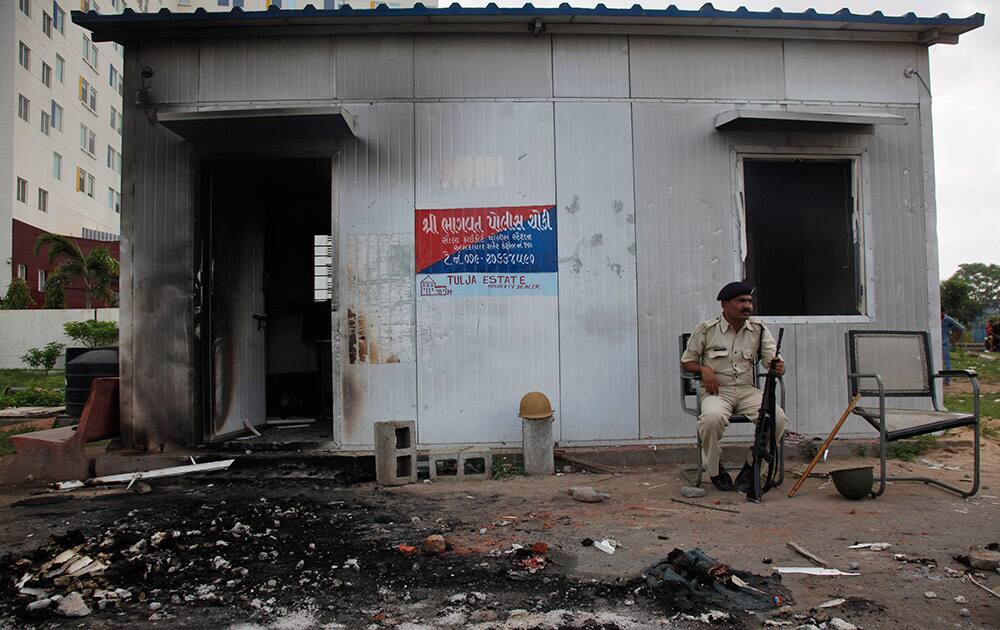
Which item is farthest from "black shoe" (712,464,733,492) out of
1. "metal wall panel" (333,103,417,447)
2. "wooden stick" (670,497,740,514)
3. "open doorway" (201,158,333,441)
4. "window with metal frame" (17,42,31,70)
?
"window with metal frame" (17,42,31,70)

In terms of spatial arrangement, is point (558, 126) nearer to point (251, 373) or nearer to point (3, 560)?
point (251, 373)

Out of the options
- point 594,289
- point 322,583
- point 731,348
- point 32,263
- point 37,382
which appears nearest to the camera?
point 322,583

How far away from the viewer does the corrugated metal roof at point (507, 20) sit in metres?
5.93

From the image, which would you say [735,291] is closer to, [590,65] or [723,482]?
[723,482]

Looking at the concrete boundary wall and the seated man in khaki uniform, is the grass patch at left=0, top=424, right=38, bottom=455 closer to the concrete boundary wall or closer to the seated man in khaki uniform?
the seated man in khaki uniform

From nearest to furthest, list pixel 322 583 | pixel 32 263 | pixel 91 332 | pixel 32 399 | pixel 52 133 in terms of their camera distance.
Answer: pixel 322 583
pixel 32 399
pixel 91 332
pixel 32 263
pixel 52 133

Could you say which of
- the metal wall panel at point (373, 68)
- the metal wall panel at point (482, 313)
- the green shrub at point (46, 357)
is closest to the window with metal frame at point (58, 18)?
the green shrub at point (46, 357)

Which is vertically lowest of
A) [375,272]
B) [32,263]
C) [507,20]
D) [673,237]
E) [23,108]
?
[375,272]

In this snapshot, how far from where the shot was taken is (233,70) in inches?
246

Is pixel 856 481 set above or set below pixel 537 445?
below

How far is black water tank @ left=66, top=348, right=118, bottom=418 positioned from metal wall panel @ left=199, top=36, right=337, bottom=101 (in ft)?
9.42

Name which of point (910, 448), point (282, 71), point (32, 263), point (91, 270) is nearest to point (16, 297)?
point (91, 270)

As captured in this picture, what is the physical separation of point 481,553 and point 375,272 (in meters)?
3.25

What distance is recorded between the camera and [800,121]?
618cm
